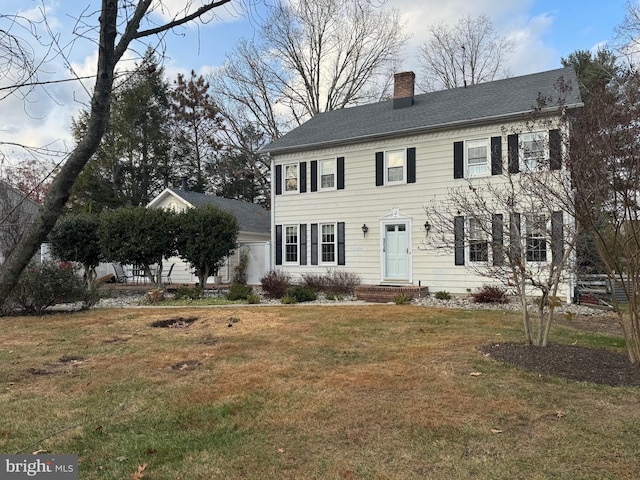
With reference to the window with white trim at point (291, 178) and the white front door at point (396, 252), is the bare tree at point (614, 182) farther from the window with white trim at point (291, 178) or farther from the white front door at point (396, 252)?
the window with white trim at point (291, 178)

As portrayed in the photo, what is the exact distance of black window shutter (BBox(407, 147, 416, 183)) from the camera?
14.6 m

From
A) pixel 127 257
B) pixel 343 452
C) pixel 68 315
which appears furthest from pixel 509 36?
pixel 343 452

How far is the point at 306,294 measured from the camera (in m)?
12.7

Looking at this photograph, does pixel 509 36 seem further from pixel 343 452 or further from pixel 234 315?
pixel 343 452

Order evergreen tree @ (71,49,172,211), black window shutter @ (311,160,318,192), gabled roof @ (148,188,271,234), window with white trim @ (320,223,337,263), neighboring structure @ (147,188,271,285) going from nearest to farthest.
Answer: window with white trim @ (320,223,337,263) < black window shutter @ (311,160,318,192) < neighboring structure @ (147,188,271,285) < gabled roof @ (148,188,271,234) < evergreen tree @ (71,49,172,211)

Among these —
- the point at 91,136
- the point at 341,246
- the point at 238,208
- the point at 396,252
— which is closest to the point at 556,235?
the point at 91,136

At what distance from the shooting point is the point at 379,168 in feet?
49.9

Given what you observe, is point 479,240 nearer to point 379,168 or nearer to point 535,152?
point 535,152

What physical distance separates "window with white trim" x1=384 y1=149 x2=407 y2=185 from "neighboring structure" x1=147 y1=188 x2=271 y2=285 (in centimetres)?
574

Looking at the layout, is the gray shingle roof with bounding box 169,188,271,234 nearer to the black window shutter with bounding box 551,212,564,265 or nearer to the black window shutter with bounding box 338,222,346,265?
the black window shutter with bounding box 338,222,346,265

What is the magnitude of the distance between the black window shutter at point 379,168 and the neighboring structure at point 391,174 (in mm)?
34

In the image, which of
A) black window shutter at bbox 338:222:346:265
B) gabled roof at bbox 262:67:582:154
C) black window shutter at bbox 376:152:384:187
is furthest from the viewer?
black window shutter at bbox 338:222:346:265

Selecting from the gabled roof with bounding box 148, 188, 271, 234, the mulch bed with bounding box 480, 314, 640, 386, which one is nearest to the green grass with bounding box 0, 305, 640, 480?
the mulch bed with bounding box 480, 314, 640, 386

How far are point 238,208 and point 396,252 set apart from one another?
37.7 ft
